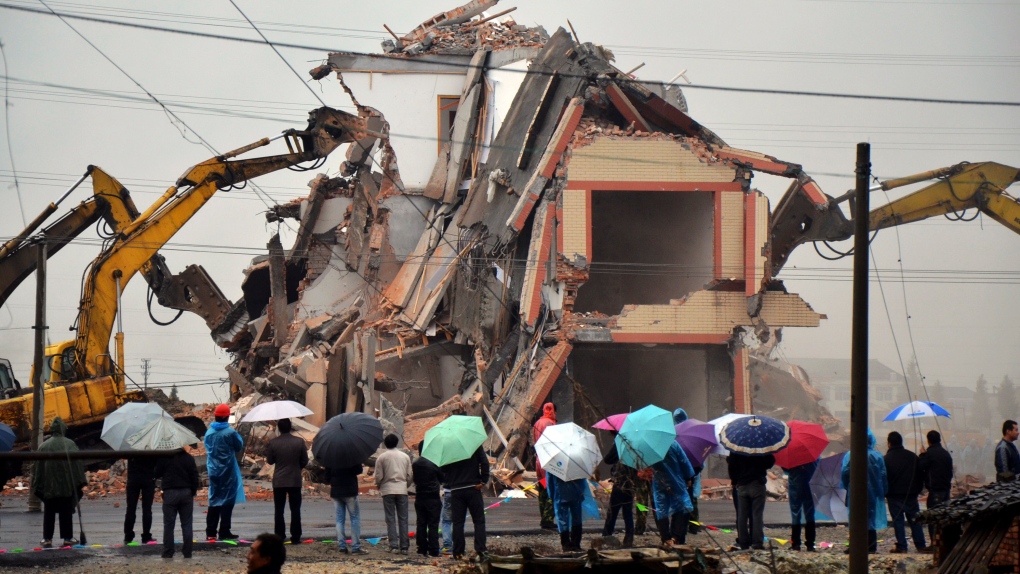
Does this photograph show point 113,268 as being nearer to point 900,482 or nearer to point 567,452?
point 567,452

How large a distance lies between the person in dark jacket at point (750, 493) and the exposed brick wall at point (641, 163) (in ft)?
43.2

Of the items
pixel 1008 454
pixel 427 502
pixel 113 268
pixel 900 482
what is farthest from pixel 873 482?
pixel 113 268

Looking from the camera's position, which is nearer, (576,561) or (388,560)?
(576,561)

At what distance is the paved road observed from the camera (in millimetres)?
14195

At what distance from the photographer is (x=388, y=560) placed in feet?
38.6

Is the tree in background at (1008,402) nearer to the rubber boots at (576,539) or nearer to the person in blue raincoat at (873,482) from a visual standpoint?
the person in blue raincoat at (873,482)

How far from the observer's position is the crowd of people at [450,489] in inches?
472

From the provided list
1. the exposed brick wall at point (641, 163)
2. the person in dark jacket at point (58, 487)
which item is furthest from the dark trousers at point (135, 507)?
the exposed brick wall at point (641, 163)

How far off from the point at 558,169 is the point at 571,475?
44.9 feet

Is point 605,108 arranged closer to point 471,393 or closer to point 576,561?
point 471,393

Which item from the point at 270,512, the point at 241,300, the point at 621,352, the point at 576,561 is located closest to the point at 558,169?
the point at 621,352

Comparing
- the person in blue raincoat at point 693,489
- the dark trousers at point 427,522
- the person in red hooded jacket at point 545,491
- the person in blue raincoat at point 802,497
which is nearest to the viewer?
the dark trousers at point 427,522

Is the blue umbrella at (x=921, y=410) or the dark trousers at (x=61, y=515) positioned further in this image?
the blue umbrella at (x=921, y=410)

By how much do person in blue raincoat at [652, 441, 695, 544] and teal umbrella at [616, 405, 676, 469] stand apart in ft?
0.84
